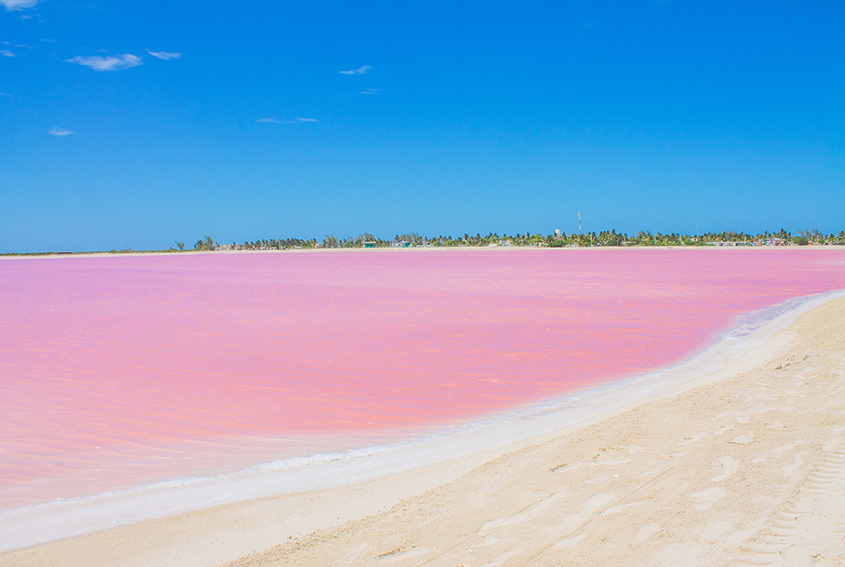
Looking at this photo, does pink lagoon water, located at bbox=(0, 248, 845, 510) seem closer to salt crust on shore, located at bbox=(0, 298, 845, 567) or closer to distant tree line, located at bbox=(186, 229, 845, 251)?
salt crust on shore, located at bbox=(0, 298, 845, 567)

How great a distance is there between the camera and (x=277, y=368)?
24.9ft

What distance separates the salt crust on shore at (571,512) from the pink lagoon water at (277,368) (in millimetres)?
1192

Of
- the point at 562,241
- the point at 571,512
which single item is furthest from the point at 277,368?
the point at 562,241

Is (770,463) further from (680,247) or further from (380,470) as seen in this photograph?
(680,247)

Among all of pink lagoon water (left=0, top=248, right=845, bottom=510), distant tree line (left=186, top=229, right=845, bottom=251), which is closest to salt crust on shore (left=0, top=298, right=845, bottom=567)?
pink lagoon water (left=0, top=248, right=845, bottom=510)

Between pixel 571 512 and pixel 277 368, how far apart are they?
5.48 metres

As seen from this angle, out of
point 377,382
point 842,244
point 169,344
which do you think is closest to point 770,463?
point 377,382

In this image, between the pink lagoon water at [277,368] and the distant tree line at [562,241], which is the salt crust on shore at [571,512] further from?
the distant tree line at [562,241]

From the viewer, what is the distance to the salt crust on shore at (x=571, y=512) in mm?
2571

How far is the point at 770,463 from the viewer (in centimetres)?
342

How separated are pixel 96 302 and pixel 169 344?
28.3 feet

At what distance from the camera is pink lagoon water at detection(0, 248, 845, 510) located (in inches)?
187

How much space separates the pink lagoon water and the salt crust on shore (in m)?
1.19

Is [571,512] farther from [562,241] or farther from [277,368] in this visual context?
[562,241]
